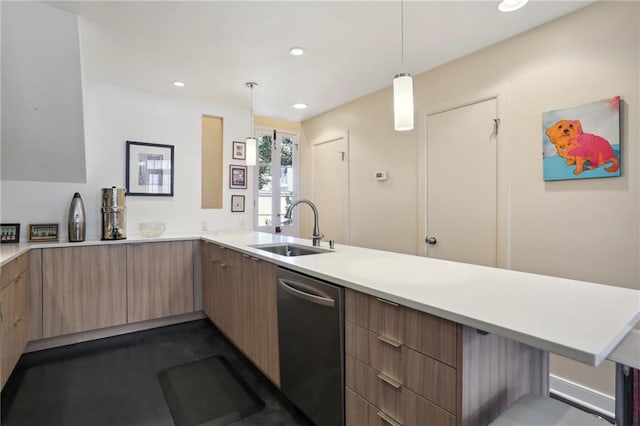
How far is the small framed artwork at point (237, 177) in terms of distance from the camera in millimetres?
4040

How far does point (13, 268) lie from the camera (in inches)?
83.4

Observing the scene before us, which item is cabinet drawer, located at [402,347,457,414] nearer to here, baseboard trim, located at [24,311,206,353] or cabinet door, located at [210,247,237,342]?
cabinet door, located at [210,247,237,342]

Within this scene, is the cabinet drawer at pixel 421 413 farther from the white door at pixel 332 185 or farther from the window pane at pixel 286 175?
the window pane at pixel 286 175

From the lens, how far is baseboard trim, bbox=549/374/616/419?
1944 millimetres

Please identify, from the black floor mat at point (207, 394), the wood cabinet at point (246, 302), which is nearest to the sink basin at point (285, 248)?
the wood cabinet at point (246, 302)

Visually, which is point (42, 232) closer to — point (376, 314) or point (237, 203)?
point (237, 203)

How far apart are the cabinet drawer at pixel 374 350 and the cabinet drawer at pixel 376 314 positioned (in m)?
0.02

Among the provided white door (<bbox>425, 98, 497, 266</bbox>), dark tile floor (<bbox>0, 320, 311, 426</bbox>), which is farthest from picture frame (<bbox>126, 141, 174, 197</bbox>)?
white door (<bbox>425, 98, 497, 266</bbox>)

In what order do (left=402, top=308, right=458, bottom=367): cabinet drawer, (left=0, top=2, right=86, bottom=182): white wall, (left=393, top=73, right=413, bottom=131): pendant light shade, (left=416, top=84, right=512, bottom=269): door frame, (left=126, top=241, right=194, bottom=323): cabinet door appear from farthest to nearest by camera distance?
(left=126, top=241, right=194, bottom=323): cabinet door < (left=416, top=84, right=512, bottom=269): door frame < (left=0, top=2, right=86, bottom=182): white wall < (left=393, top=73, right=413, bottom=131): pendant light shade < (left=402, top=308, right=458, bottom=367): cabinet drawer

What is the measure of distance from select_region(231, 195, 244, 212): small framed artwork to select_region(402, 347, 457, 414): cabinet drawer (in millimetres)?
3278

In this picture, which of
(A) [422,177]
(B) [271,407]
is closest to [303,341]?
(B) [271,407]

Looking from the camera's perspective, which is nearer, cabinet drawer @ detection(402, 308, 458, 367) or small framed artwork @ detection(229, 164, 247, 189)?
cabinet drawer @ detection(402, 308, 458, 367)

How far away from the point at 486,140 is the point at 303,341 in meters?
2.08

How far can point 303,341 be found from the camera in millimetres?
1670
